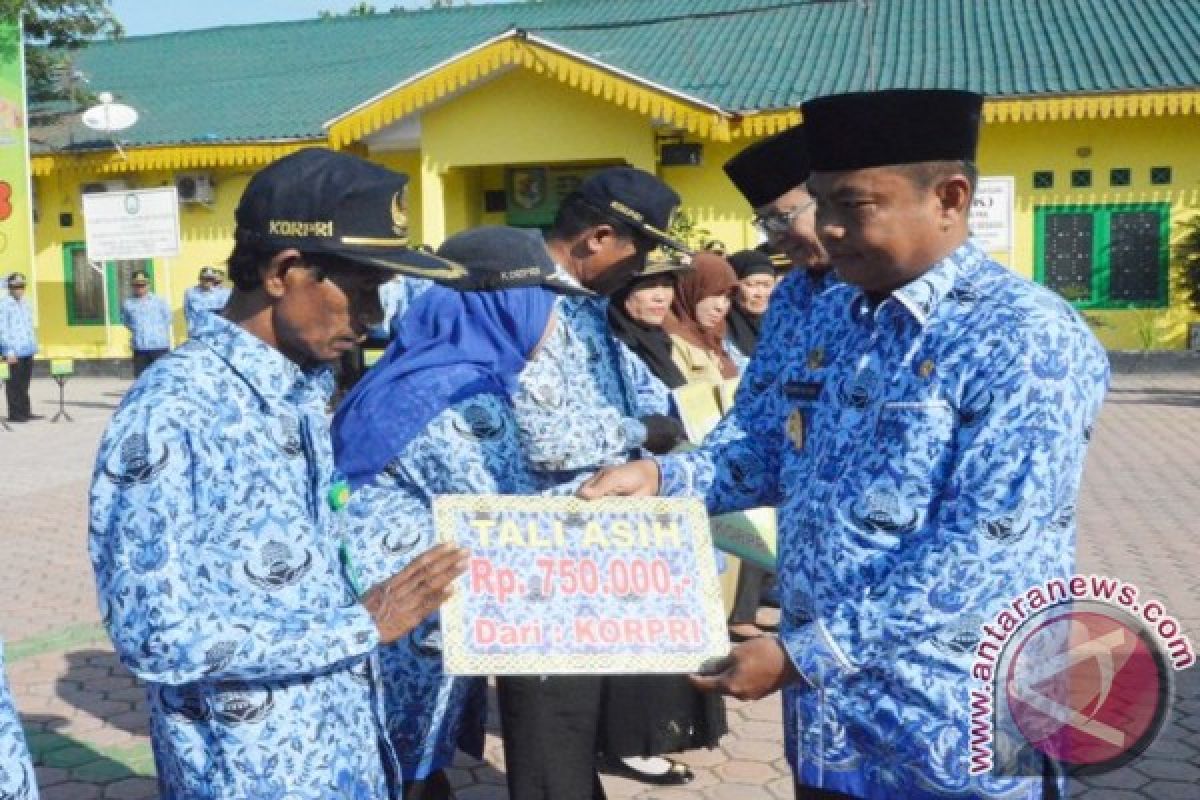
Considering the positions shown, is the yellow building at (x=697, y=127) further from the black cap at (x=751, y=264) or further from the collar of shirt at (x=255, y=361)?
the collar of shirt at (x=255, y=361)

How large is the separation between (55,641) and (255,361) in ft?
16.0

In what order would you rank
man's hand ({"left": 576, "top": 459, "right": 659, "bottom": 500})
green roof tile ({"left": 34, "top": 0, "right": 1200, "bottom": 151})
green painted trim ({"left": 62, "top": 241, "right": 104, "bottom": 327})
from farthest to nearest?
green painted trim ({"left": 62, "top": 241, "right": 104, "bottom": 327}) → green roof tile ({"left": 34, "top": 0, "right": 1200, "bottom": 151}) → man's hand ({"left": 576, "top": 459, "right": 659, "bottom": 500})

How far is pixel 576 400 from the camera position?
3148mm

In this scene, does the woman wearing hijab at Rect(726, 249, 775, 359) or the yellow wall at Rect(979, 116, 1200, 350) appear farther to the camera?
the yellow wall at Rect(979, 116, 1200, 350)

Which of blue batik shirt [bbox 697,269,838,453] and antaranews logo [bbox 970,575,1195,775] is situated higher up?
blue batik shirt [bbox 697,269,838,453]

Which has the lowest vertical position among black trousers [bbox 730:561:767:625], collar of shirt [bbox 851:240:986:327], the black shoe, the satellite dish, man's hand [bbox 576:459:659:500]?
the black shoe

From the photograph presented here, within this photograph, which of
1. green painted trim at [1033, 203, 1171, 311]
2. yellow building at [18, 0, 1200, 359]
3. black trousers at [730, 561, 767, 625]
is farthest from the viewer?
green painted trim at [1033, 203, 1171, 311]

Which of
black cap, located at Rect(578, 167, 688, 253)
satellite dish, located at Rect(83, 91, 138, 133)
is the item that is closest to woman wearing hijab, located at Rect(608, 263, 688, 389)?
black cap, located at Rect(578, 167, 688, 253)

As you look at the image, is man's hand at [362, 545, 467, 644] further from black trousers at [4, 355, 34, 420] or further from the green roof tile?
the green roof tile

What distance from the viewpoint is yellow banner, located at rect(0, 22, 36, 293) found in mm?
18984

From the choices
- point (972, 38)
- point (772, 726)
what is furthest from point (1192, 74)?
point (772, 726)

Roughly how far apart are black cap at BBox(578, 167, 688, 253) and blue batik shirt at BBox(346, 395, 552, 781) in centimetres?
70

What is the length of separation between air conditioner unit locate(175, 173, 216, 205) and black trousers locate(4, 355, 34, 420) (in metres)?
6.17

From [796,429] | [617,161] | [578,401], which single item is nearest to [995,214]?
[617,161]
